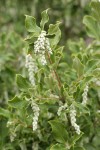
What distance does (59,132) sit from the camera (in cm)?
193

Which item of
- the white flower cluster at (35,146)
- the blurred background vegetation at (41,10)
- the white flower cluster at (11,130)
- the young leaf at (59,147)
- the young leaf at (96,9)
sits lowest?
the young leaf at (59,147)

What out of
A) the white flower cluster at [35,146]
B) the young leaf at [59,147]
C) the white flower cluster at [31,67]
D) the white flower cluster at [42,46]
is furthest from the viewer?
the white flower cluster at [35,146]

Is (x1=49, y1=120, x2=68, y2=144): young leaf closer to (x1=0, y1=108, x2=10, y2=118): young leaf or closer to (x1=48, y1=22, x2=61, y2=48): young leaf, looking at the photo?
(x1=0, y1=108, x2=10, y2=118): young leaf

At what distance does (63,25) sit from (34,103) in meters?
2.36

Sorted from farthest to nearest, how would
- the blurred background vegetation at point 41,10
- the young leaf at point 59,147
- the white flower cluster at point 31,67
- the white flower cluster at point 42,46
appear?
the blurred background vegetation at point 41,10 < the white flower cluster at point 31,67 < the young leaf at point 59,147 < the white flower cluster at point 42,46

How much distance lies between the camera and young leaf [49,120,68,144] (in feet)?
6.26

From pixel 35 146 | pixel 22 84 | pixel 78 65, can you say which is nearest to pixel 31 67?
pixel 22 84

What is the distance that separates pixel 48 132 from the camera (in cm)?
217

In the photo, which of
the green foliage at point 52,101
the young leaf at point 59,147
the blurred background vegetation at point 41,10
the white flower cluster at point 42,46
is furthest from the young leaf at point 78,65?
the blurred background vegetation at point 41,10

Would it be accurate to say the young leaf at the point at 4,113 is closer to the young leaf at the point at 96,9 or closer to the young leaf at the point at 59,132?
the young leaf at the point at 59,132

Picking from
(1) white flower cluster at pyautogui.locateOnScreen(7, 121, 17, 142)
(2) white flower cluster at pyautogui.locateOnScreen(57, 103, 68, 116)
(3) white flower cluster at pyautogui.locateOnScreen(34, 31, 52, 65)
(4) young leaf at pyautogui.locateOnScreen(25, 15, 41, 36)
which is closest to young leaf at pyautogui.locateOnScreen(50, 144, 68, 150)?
(2) white flower cluster at pyautogui.locateOnScreen(57, 103, 68, 116)

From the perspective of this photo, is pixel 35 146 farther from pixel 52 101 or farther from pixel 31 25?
pixel 31 25

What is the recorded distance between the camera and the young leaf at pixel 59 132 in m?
1.91

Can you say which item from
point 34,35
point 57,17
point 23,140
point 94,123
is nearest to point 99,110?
point 94,123
